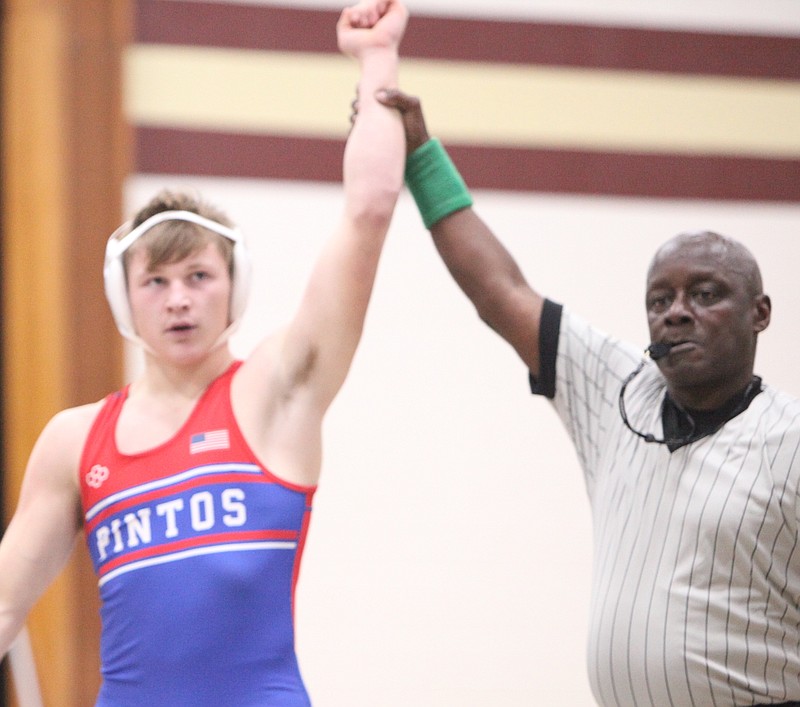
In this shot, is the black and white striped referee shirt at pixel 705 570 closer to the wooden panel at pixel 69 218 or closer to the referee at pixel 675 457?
the referee at pixel 675 457

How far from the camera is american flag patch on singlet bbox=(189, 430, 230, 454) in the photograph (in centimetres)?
142

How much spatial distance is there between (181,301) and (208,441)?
17 cm

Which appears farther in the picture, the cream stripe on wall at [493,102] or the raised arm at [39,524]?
the cream stripe on wall at [493,102]

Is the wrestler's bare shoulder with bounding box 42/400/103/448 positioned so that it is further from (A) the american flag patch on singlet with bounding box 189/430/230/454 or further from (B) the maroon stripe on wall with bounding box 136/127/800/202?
(B) the maroon stripe on wall with bounding box 136/127/800/202

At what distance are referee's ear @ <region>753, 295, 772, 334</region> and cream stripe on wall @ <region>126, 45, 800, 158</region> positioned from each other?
117 cm

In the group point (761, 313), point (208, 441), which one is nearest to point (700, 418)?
point (761, 313)

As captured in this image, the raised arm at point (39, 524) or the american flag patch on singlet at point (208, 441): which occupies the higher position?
the american flag patch on singlet at point (208, 441)

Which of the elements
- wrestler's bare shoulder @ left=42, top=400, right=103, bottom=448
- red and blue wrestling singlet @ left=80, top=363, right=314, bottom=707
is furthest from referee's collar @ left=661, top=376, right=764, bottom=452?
wrestler's bare shoulder @ left=42, top=400, right=103, bottom=448

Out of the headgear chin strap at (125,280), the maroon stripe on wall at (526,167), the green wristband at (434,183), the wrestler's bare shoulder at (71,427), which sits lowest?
the wrestler's bare shoulder at (71,427)

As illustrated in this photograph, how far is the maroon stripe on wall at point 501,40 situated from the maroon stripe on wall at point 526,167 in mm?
216

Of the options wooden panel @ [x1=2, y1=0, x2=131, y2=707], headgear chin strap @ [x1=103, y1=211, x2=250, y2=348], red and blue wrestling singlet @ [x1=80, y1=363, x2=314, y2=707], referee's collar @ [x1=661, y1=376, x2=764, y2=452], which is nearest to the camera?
red and blue wrestling singlet @ [x1=80, y1=363, x2=314, y2=707]

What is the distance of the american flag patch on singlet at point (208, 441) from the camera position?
4.66 feet

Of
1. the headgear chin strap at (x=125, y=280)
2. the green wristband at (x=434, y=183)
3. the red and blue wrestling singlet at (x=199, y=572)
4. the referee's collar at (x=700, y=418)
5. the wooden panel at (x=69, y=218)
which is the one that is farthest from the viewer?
the wooden panel at (x=69, y=218)

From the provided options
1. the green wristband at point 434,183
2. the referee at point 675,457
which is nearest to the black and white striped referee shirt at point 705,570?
the referee at point 675,457
